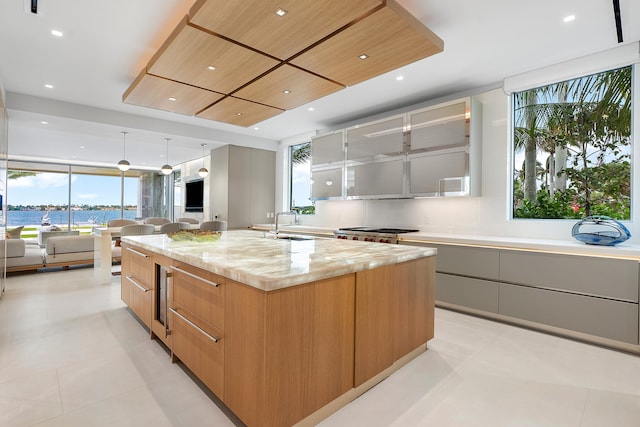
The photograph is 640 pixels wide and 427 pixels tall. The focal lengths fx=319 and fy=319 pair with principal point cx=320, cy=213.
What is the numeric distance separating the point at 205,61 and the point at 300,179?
4.27 meters

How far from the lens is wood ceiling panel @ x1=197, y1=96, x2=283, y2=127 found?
12.0ft

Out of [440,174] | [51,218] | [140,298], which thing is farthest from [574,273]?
[51,218]

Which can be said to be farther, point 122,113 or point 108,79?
point 122,113

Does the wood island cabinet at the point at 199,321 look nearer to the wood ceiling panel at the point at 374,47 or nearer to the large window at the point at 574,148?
the wood ceiling panel at the point at 374,47

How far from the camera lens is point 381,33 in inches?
87.3

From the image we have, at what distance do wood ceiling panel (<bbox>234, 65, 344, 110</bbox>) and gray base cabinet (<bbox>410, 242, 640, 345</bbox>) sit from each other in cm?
219

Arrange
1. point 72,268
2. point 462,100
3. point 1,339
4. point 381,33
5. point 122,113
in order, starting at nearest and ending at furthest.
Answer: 1. point 381,33
2. point 1,339
3. point 462,100
4. point 122,113
5. point 72,268

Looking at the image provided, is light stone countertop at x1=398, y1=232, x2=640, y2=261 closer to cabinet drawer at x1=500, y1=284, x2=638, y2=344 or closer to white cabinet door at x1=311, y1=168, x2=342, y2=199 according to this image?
cabinet drawer at x1=500, y1=284, x2=638, y2=344

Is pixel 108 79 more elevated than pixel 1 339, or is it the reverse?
pixel 108 79

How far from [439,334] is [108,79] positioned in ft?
15.1

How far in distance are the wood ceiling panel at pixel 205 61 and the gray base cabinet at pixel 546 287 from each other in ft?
8.97

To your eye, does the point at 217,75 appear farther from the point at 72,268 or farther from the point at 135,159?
the point at 135,159

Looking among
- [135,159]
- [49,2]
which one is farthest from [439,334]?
[135,159]

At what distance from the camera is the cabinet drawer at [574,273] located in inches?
101
